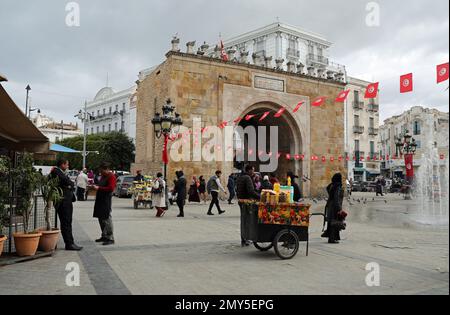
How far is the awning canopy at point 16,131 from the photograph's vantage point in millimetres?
7086

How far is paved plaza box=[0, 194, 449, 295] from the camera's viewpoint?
15.5ft

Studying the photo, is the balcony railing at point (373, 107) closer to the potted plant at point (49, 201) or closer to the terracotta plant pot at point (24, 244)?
the potted plant at point (49, 201)

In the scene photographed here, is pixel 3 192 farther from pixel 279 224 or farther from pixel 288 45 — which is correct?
pixel 288 45

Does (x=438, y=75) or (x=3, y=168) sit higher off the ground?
(x=438, y=75)

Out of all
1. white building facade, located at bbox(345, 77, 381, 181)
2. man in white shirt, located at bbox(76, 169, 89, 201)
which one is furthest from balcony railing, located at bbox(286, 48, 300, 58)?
man in white shirt, located at bbox(76, 169, 89, 201)

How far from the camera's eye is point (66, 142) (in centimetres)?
5128

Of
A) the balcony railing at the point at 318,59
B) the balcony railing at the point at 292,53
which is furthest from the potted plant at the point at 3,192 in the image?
the balcony railing at the point at 318,59

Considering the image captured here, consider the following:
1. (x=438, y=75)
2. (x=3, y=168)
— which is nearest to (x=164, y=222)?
(x=3, y=168)

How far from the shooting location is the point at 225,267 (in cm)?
588

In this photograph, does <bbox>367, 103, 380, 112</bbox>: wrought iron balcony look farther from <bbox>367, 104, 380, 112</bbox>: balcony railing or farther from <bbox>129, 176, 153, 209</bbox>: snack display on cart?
<bbox>129, 176, 153, 209</bbox>: snack display on cart

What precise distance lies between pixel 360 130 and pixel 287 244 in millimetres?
41006

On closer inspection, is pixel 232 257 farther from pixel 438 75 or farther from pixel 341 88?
pixel 341 88
